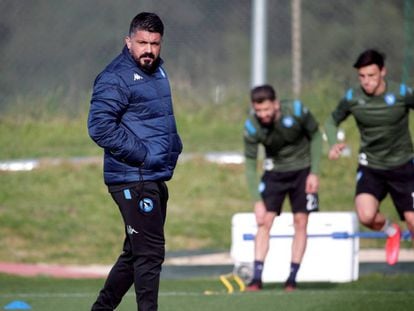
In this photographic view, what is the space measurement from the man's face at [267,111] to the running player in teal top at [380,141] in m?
0.61

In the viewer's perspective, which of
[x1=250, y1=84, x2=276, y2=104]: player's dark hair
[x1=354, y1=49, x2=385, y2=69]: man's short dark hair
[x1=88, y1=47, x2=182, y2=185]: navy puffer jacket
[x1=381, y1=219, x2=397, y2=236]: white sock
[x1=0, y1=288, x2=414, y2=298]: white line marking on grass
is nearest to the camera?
[x1=88, y1=47, x2=182, y2=185]: navy puffer jacket

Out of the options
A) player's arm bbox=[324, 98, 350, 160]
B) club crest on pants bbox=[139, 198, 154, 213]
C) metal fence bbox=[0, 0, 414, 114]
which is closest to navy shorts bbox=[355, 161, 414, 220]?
player's arm bbox=[324, 98, 350, 160]

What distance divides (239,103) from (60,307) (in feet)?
29.1

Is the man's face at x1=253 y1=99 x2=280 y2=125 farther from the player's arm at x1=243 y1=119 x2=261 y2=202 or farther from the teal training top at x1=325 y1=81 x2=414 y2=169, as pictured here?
the teal training top at x1=325 y1=81 x2=414 y2=169

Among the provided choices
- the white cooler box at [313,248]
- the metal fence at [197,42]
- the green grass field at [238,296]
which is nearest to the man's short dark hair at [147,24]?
the green grass field at [238,296]

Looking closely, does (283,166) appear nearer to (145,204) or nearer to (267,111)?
(267,111)

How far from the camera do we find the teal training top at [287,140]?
35.5 feet

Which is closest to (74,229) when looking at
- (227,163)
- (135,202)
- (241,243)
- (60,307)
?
(227,163)

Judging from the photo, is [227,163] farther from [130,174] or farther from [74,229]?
[130,174]

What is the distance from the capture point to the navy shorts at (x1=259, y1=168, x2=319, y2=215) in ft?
36.2

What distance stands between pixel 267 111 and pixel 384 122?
1.06 m

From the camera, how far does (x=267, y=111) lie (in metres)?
10.5

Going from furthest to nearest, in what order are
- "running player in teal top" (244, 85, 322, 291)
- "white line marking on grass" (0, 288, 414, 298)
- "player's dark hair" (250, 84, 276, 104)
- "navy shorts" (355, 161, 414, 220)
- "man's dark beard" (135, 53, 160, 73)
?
"running player in teal top" (244, 85, 322, 291) → "navy shorts" (355, 161, 414, 220) → "player's dark hair" (250, 84, 276, 104) → "white line marking on grass" (0, 288, 414, 298) → "man's dark beard" (135, 53, 160, 73)

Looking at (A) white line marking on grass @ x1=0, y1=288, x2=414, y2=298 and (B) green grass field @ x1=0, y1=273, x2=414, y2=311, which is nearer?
(B) green grass field @ x1=0, y1=273, x2=414, y2=311
